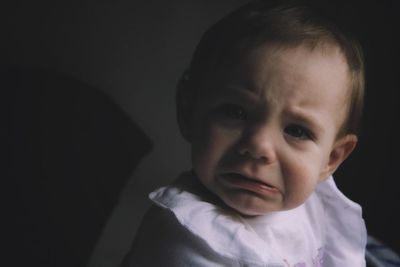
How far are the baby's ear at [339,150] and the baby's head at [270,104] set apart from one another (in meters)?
0.05

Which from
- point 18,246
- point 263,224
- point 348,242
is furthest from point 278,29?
point 18,246

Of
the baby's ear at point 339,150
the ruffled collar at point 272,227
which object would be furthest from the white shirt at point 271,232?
the baby's ear at point 339,150

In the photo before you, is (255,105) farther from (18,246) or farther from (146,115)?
(18,246)

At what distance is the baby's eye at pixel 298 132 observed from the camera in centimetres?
67

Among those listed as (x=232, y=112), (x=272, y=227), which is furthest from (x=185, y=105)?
(x=272, y=227)

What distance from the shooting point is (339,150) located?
0.78m

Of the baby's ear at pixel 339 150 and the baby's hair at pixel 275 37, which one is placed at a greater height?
the baby's hair at pixel 275 37

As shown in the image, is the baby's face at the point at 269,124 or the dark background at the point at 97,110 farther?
the dark background at the point at 97,110

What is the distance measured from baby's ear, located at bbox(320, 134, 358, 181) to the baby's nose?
0.54 feet

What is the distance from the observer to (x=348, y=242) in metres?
0.90

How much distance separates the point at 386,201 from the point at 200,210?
0.57 meters

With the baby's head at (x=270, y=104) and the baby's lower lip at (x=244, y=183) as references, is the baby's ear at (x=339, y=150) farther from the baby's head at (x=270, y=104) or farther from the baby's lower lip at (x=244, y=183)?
the baby's lower lip at (x=244, y=183)

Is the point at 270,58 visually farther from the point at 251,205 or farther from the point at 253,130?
the point at 251,205

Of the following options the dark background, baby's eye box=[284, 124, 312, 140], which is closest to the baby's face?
baby's eye box=[284, 124, 312, 140]
